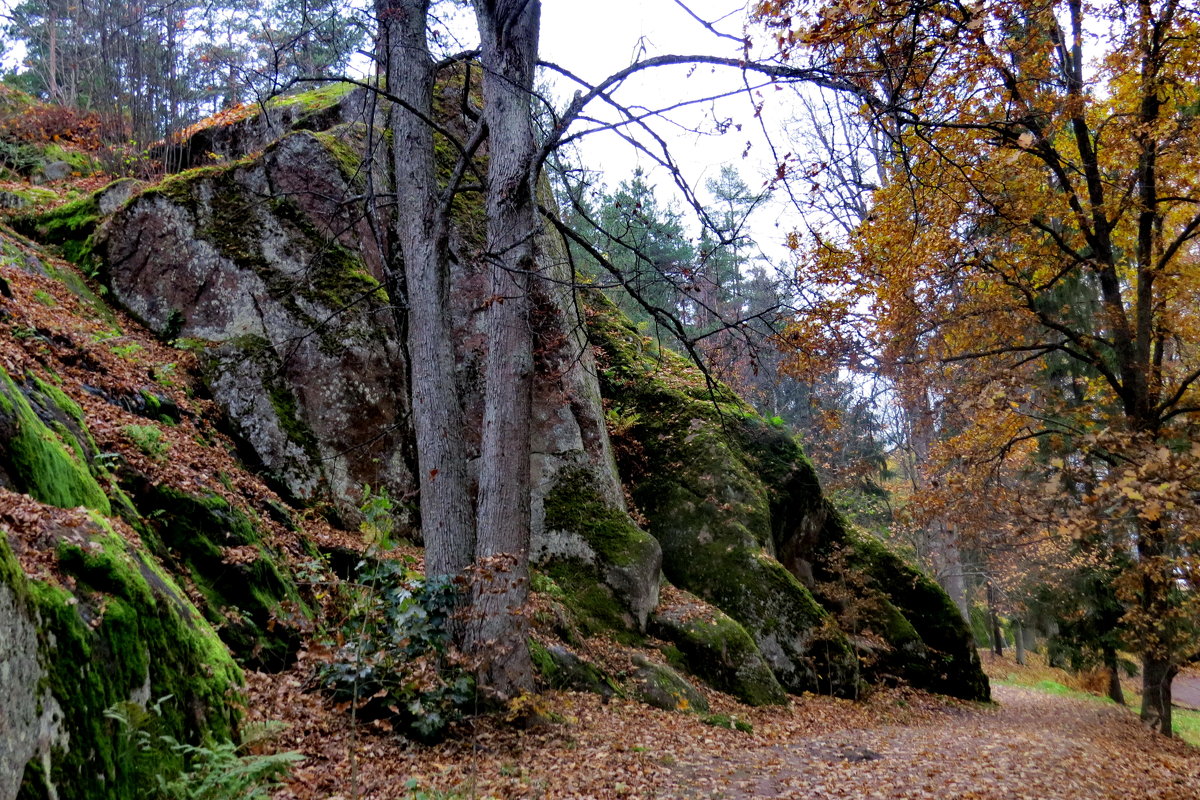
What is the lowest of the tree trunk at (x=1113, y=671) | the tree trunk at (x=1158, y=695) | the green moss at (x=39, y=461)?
the tree trunk at (x=1113, y=671)

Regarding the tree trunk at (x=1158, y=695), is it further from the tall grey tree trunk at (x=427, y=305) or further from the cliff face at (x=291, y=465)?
the tall grey tree trunk at (x=427, y=305)

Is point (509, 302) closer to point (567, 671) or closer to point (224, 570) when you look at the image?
point (224, 570)

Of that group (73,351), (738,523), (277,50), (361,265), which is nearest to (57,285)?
(73,351)

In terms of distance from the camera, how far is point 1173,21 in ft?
25.7

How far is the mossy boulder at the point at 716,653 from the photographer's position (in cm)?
880

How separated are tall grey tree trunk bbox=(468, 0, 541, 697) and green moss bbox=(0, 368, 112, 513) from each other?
9.19ft

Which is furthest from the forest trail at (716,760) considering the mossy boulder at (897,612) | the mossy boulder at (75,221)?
the mossy boulder at (75,221)

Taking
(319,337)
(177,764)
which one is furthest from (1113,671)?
(177,764)

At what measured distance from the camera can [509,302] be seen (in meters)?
6.24

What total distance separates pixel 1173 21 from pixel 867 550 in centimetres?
945

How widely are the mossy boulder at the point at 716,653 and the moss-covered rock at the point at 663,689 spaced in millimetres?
563

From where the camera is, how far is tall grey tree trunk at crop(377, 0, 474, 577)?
606 cm

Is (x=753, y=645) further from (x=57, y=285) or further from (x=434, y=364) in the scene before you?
(x=57, y=285)

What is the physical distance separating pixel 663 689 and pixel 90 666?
602 cm
